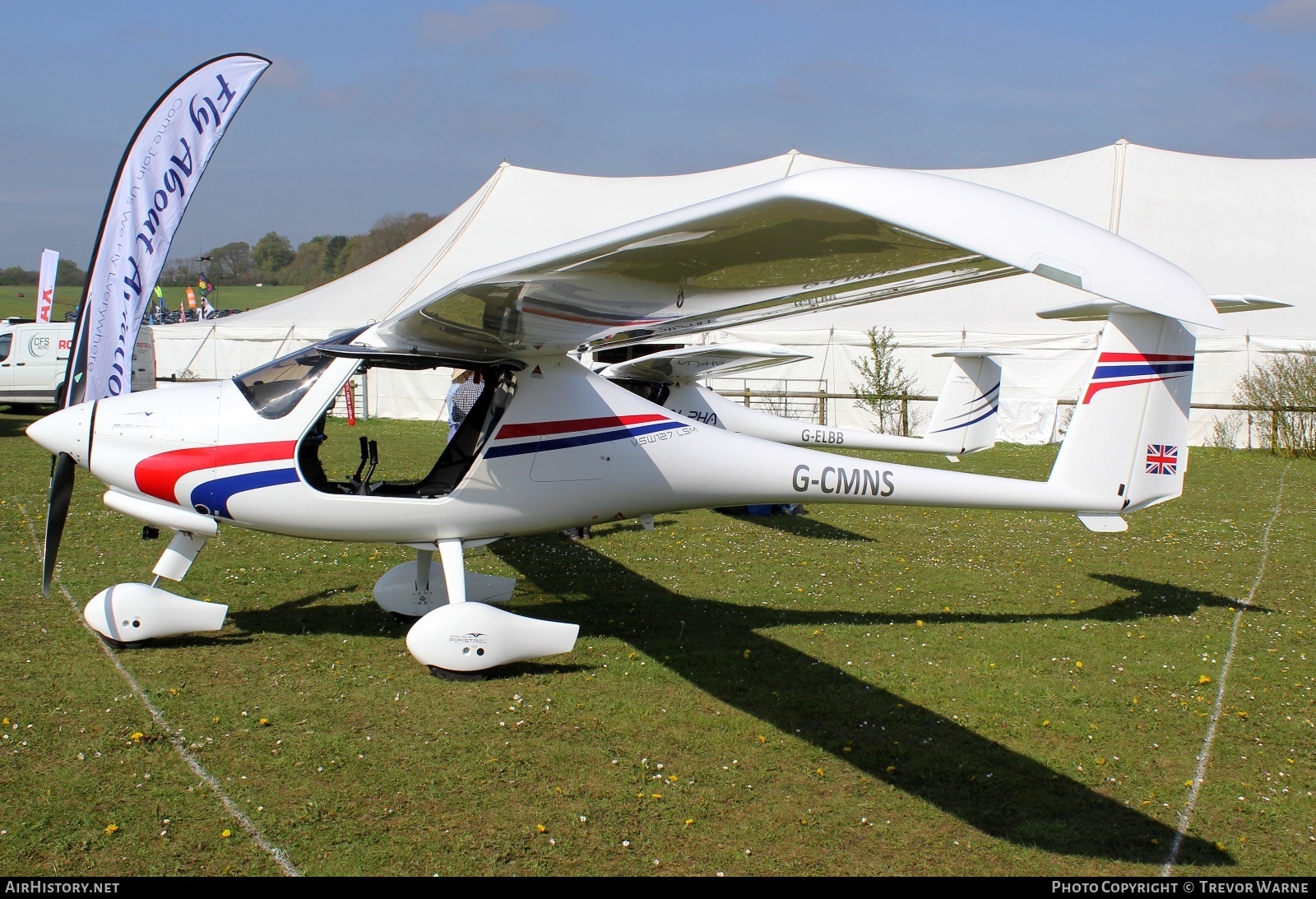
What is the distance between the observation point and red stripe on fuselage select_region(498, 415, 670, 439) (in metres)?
6.24

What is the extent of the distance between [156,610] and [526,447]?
2.51 m

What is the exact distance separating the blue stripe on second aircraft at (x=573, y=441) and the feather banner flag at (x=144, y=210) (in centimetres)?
284

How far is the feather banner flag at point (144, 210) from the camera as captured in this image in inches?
267

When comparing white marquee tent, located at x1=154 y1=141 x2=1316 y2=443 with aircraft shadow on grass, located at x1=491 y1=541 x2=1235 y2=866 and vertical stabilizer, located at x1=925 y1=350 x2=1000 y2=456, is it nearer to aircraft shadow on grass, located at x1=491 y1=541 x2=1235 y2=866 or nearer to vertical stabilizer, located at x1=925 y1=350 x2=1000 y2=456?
vertical stabilizer, located at x1=925 y1=350 x2=1000 y2=456

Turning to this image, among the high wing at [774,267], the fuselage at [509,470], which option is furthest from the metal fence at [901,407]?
the high wing at [774,267]

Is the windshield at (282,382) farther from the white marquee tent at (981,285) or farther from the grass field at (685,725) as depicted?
the white marquee tent at (981,285)

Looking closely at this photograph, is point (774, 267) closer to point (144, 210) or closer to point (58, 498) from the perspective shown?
point (58, 498)

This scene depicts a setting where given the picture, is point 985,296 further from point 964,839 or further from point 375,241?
point 375,241

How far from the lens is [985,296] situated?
24359mm

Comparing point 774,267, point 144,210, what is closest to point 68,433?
point 144,210

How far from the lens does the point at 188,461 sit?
19.0ft

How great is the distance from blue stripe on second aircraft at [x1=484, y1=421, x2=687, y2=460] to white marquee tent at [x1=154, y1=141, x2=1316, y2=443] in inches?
618

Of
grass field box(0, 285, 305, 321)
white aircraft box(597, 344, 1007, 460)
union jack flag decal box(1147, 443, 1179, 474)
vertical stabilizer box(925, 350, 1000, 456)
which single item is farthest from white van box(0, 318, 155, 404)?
grass field box(0, 285, 305, 321)

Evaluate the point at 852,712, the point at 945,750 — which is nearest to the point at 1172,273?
the point at 945,750
